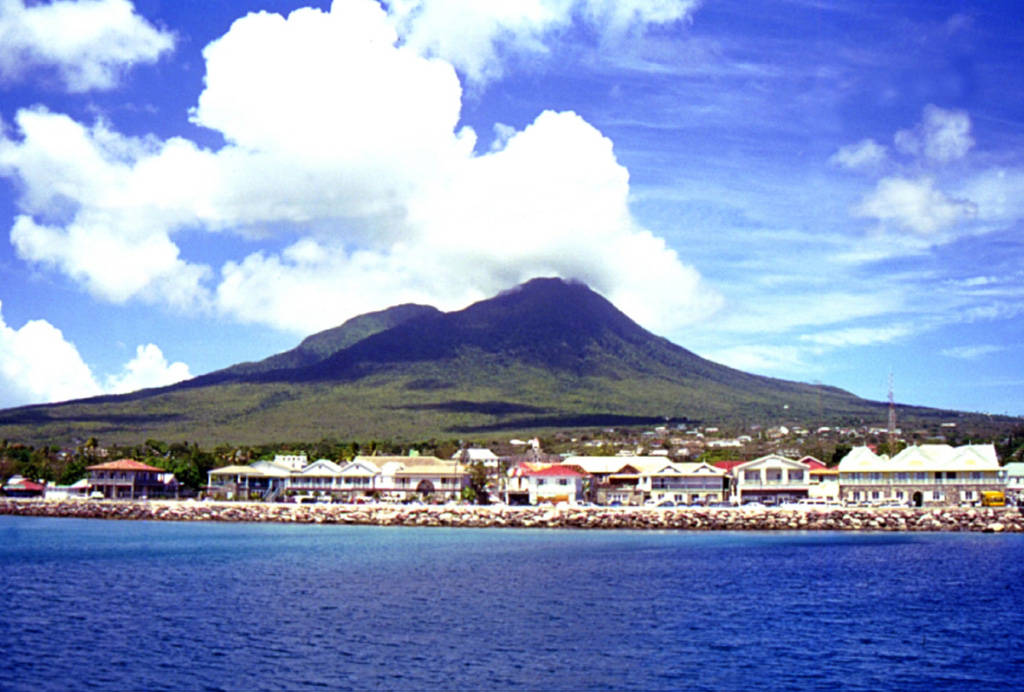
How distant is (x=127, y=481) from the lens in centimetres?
9962

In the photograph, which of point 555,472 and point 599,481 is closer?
point 555,472

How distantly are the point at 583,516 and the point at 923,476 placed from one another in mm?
29852

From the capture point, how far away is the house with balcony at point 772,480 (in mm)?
83688

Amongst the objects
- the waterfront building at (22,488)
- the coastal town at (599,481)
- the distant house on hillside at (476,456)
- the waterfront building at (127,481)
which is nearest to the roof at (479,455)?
the distant house on hillside at (476,456)

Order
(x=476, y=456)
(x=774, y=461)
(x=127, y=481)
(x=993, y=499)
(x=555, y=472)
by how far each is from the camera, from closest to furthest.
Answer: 1. (x=993, y=499)
2. (x=774, y=461)
3. (x=555, y=472)
4. (x=127, y=481)
5. (x=476, y=456)

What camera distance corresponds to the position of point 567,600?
32125 mm

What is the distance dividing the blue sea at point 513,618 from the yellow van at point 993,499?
2513cm

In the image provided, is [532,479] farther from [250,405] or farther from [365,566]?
[250,405]

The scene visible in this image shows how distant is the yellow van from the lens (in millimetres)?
73938

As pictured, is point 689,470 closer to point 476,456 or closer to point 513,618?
point 476,456

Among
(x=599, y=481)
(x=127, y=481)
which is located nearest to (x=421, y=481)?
(x=599, y=481)

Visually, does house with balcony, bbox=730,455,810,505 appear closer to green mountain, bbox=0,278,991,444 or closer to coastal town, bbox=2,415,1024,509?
coastal town, bbox=2,415,1024,509

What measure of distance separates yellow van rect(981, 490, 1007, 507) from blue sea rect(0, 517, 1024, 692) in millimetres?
25131

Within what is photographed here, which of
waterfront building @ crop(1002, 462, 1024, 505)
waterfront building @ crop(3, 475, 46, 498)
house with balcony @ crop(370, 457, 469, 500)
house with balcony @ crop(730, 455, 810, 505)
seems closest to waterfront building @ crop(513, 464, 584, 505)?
house with balcony @ crop(370, 457, 469, 500)
